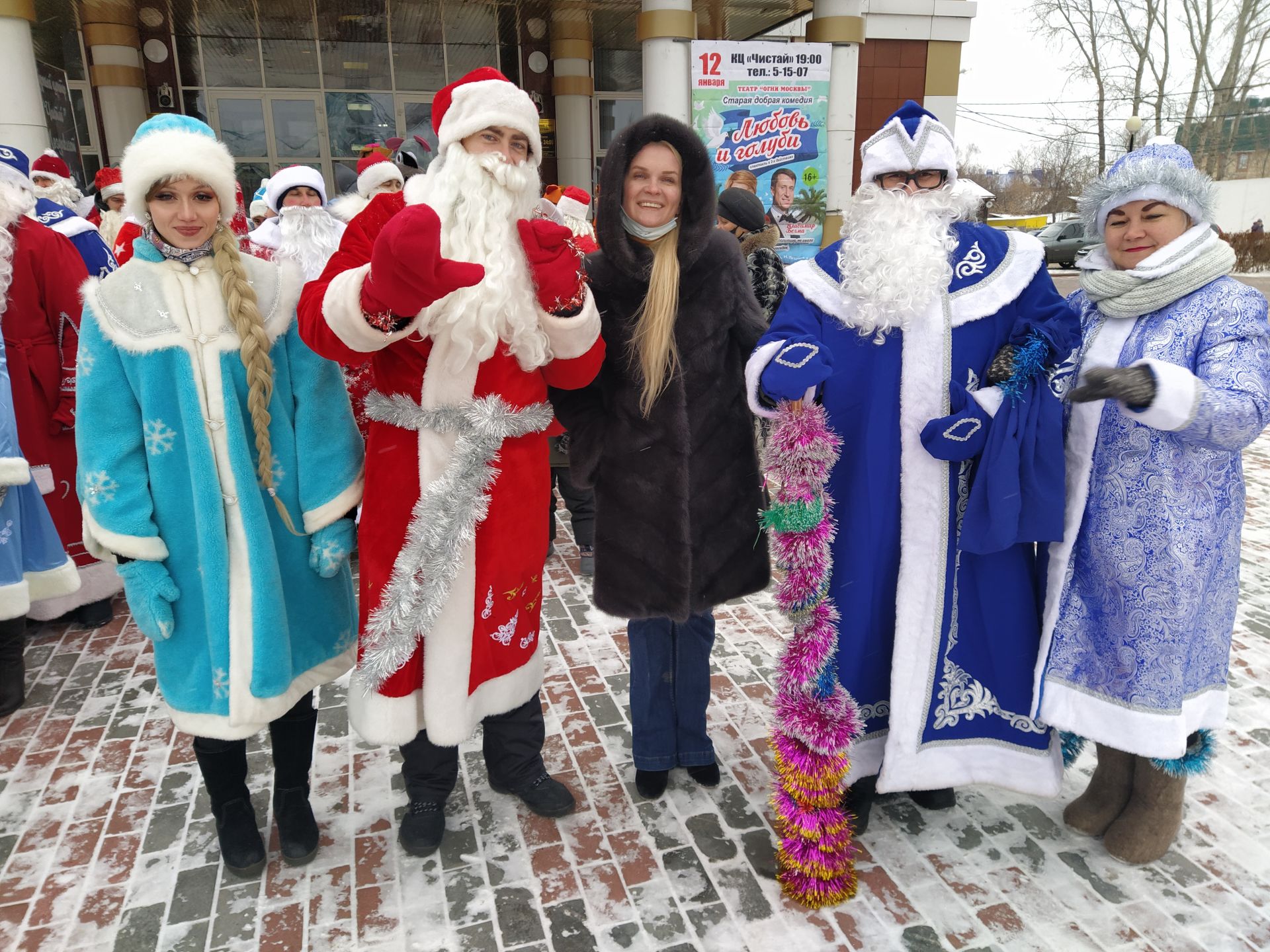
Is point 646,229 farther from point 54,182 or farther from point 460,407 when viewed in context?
point 54,182

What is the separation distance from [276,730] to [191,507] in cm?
79

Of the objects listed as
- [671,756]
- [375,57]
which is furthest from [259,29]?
[671,756]

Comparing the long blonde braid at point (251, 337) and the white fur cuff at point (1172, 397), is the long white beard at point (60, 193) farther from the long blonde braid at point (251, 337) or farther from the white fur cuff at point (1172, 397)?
the white fur cuff at point (1172, 397)

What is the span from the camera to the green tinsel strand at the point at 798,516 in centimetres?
227

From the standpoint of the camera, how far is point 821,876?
7.75 feet

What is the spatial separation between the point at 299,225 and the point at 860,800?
14.4ft

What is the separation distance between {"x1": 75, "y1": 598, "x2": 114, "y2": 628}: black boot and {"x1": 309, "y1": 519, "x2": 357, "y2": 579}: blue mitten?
272 centimetres

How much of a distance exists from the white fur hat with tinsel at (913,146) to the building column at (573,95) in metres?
13.2

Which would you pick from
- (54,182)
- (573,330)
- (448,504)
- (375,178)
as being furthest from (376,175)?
(448,504)

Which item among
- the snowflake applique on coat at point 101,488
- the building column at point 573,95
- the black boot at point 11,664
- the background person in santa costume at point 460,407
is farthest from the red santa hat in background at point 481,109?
the building column at point 573,95

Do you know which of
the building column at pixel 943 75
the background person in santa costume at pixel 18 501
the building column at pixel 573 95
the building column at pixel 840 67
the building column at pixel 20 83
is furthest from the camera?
the building column at pixel 573 95

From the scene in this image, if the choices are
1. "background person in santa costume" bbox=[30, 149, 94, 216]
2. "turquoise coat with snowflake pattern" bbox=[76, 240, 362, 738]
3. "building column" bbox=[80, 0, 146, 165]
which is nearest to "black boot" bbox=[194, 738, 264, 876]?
"turquoise coat with snowflake pattern" bbox=[76, 240, 362, 738]

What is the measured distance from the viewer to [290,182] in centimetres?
497

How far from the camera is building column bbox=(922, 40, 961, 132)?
12969 millimetres
